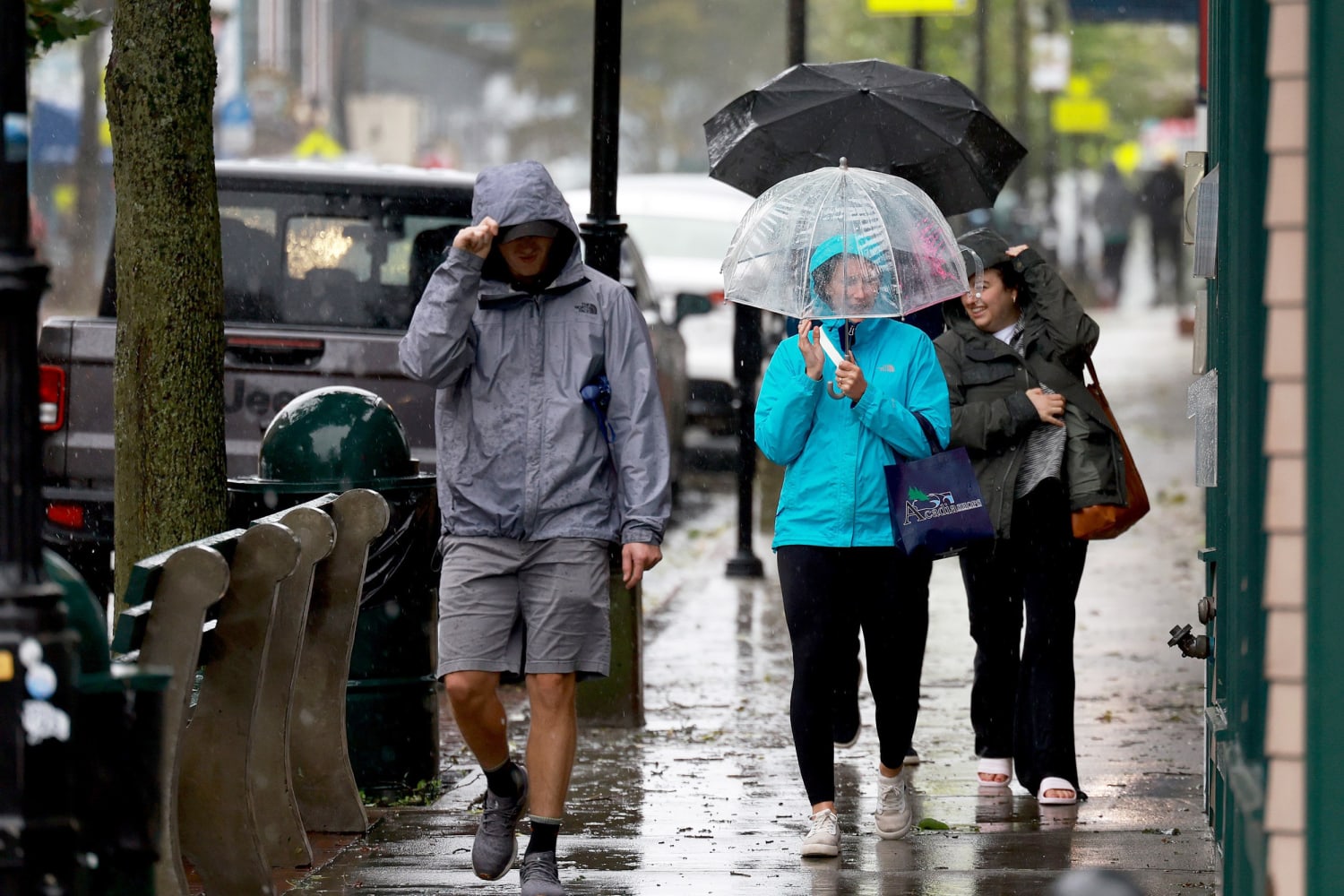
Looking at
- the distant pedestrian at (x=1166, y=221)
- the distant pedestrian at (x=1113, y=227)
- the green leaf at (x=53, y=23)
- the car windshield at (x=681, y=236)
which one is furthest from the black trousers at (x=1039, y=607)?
the distant pedestrian at (x=1113, y=227)

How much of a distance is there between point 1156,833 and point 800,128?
306 cm

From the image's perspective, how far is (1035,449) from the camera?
675cm

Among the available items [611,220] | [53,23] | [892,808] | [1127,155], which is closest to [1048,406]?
[892,808]

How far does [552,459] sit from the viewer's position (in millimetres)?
5688

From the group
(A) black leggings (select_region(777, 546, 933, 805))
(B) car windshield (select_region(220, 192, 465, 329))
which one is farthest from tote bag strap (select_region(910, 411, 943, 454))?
(B) car windshield (select_region(220, 192, 465, 329))

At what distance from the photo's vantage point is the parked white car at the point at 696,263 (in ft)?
53.1

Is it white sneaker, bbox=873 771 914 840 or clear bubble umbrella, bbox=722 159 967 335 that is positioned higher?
clear bubble umbrella, bbox=722 159 967 335

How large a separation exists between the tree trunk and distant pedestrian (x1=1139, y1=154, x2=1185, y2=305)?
29088 mm

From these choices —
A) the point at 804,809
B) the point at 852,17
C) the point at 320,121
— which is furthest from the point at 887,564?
the point at 320,121

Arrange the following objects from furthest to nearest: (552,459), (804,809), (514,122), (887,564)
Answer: (514,122), (804,809), (887,564), (552,459)

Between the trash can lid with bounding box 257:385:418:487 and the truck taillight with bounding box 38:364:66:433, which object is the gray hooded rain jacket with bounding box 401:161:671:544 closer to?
the trash can lid with bounding box 257:385:418:487

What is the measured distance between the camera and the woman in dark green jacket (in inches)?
264

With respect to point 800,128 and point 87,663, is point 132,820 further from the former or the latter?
point 800,128
